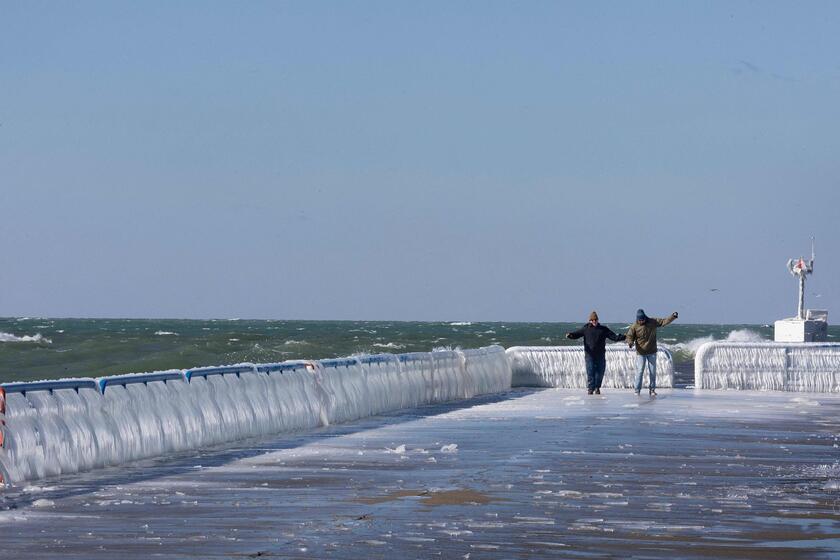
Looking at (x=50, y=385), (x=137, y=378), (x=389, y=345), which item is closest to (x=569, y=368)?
(x=137, y=378)

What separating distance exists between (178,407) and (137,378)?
3.60 ft

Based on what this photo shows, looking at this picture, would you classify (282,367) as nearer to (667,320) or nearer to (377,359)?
(377,359)

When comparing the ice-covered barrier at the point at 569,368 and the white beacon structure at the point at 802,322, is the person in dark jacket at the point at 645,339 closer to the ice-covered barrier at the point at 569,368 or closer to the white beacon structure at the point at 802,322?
the ice-covered barrier at the point at 569,368

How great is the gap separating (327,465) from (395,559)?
6.43 metres

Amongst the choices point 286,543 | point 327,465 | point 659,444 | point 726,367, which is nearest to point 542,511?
point 286,543

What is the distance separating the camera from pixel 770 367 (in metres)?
35.1

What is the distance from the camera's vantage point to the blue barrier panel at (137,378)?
1619 centimetres

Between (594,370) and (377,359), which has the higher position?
(377,359)

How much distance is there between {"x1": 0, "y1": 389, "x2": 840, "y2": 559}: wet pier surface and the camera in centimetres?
1061

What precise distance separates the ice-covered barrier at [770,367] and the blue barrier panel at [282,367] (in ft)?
51.6

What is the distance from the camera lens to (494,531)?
37.0ft

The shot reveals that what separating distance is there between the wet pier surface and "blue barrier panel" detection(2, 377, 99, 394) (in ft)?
3.17

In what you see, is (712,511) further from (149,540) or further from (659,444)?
(659,444)

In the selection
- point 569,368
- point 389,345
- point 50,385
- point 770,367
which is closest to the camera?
point 50,385
